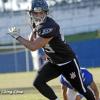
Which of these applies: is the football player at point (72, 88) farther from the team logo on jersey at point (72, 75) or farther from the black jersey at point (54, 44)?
the black jersey at point (54, 44)

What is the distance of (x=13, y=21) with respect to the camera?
44.1 metres

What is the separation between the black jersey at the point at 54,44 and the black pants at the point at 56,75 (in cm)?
11

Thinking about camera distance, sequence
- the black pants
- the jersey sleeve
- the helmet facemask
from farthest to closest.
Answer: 1. the black pants
2. the helmet facemask
3. the jersey sleeve

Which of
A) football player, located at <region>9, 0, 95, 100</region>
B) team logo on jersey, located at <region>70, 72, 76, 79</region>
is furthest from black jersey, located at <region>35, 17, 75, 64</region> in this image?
team logo on jersey, located at <region>70, 72, 76, 79</region>

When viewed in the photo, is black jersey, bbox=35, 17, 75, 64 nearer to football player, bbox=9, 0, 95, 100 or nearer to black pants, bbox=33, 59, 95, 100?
football player, bbox=9, 0, 95, 100

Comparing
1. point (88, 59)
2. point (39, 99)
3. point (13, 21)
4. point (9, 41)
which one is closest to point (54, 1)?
point (13, 21)

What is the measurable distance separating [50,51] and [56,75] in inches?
14.8

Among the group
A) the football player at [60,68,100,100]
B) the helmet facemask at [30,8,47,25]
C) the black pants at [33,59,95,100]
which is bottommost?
the football player at [60,68,100,100]

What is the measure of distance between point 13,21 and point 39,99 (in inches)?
1319

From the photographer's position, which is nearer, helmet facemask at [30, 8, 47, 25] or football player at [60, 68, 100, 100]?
helmet facemask at [30, 8, 47, 25]

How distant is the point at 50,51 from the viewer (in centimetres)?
806

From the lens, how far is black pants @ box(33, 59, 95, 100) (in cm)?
812

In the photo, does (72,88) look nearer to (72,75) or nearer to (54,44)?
(72,75)

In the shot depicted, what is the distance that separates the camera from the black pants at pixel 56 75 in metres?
8.12
